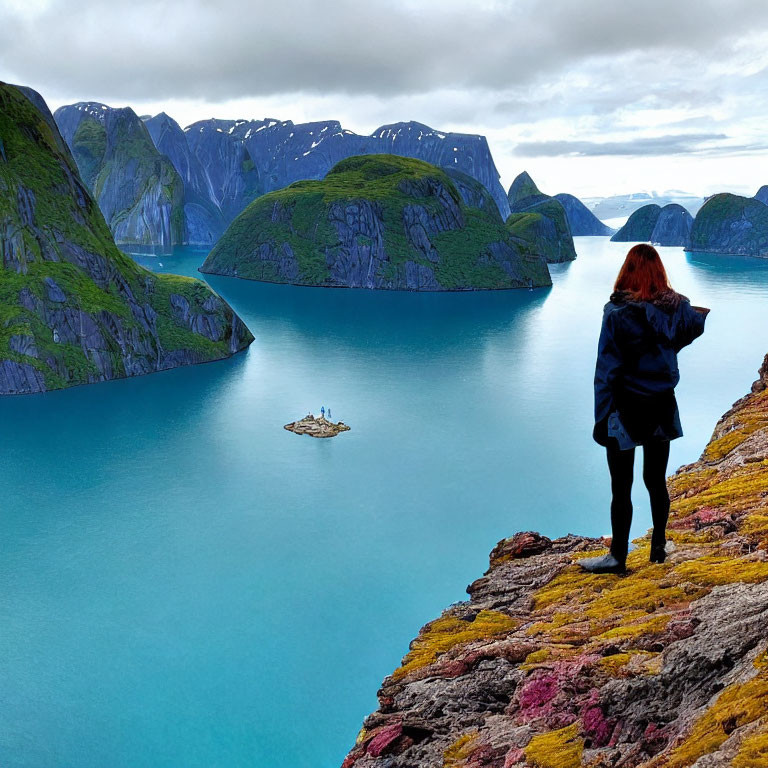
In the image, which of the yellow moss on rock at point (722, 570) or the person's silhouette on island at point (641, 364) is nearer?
the yellow moss on rock at point (722, 570)

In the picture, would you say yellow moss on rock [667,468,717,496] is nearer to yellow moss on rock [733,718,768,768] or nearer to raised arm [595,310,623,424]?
raised arm [595,310,623,424]

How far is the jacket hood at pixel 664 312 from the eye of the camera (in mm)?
12430

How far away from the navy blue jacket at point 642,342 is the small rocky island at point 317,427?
64.1 m

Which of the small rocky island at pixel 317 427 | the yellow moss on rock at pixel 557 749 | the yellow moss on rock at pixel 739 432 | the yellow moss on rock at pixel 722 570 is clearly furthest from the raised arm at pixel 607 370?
the small rocky island at pixel 317 427

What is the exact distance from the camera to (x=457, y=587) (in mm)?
43719

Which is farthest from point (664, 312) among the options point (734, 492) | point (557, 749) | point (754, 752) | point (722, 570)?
point (734, 492)

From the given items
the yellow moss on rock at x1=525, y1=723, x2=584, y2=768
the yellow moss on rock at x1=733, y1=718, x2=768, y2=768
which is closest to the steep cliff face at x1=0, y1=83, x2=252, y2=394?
the yellow moss on rock at x1=525, y1=723, x2=584, y2=768

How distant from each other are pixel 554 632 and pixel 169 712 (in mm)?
24906

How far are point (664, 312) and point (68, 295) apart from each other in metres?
96.4

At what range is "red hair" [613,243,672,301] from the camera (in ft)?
41.0

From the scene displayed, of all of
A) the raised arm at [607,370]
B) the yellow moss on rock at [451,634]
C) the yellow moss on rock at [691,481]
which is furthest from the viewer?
the yellow moss on rock at [691,481]

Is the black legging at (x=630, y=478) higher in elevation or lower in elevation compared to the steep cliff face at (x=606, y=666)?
higher

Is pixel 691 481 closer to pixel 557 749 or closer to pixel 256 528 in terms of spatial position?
pixel 557 749

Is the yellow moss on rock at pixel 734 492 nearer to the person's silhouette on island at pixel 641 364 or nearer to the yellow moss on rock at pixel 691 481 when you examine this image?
the yellow moss on rock at pixel 691 481
